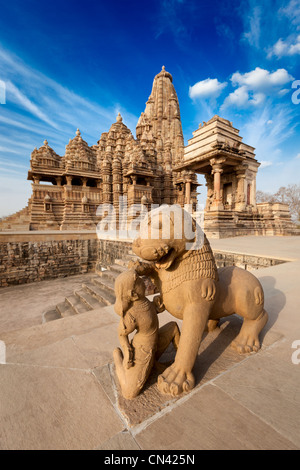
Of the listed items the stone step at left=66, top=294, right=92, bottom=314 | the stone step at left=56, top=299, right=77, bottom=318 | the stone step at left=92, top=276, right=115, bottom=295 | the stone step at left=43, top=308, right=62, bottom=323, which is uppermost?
the stone step at left=92, top=276, right=115, bottom=295

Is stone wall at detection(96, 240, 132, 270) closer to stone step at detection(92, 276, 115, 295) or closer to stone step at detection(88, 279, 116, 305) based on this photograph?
stone step at detection(92, 276, 115, 295)

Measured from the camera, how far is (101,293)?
461 cm

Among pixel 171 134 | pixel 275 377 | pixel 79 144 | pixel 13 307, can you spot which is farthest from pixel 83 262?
pixel 171 134

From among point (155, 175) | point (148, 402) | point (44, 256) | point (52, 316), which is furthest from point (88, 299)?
point (155, 175)

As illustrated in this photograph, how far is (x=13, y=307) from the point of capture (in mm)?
6008

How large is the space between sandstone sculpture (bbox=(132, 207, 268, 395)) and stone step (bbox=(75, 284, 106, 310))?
326 cm

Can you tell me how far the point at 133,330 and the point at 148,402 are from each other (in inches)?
15.7

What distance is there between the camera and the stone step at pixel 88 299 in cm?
426

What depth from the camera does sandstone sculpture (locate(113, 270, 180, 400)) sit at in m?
1.13

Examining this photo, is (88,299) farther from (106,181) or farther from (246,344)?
(106,181)

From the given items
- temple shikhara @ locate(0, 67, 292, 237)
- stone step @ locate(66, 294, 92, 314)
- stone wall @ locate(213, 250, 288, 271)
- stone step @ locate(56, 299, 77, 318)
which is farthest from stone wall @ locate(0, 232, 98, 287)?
stone wall @ locate(213, 250, 288, 271)

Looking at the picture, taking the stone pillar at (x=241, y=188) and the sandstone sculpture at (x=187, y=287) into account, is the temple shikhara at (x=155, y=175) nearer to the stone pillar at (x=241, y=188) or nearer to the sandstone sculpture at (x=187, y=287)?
the stone pillar at (x=241, y=188)

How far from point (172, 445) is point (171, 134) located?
28.5m
